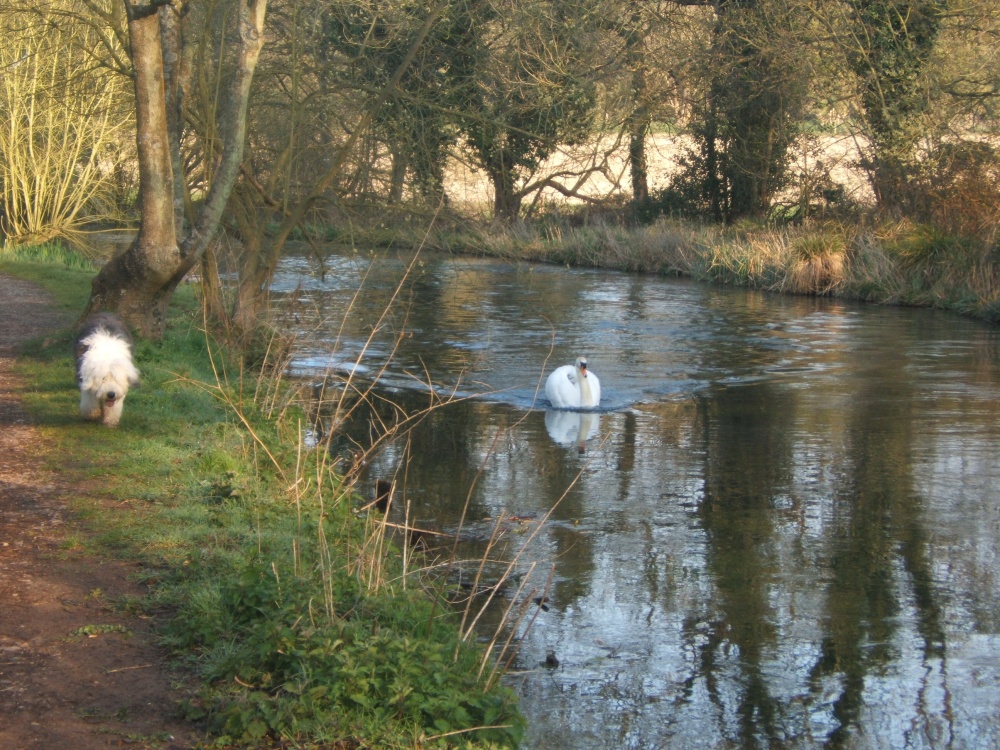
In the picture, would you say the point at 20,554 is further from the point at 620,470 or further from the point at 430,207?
the point at 430,207

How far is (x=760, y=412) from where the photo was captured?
14.0 metres

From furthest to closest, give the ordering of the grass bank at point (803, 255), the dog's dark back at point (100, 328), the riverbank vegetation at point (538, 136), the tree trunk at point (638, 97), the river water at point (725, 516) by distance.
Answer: the tree trunk at point (638, 97)
the grass bank at point (803, 255)
the riverbank vegetation at point (538, 136)
the dog's dark back at point (100, 328)
the river water at point (725, 516)

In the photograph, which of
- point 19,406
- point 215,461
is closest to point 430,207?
point 19,406

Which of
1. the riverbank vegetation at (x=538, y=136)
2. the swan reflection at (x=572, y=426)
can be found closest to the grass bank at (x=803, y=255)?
the riverbank vegetation at (x=538, y=136)

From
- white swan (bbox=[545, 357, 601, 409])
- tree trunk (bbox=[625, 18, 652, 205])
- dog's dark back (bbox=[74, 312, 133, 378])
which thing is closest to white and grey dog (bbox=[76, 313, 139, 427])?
dog's dark back (bbox=[74, 312, 133, 378])

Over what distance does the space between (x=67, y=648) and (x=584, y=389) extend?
9.76 m

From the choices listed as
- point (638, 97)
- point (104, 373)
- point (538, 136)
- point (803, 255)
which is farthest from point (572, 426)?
point (638, 97)

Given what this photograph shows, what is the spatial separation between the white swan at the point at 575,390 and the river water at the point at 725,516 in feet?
0.69

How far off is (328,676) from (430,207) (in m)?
11.3

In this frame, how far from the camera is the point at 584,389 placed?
14352 millimetres

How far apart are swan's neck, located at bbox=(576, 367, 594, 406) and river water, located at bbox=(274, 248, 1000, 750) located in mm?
229

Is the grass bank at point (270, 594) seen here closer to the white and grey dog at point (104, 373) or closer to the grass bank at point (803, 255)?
the white and grey dog at point (104, 373)

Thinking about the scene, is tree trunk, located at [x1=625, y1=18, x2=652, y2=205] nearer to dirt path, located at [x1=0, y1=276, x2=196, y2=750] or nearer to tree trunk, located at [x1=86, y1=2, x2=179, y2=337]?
tree trunk, located at [x1=86, y1=2, x2=179, y2=337]

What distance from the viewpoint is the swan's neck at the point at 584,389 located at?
14.3 m
